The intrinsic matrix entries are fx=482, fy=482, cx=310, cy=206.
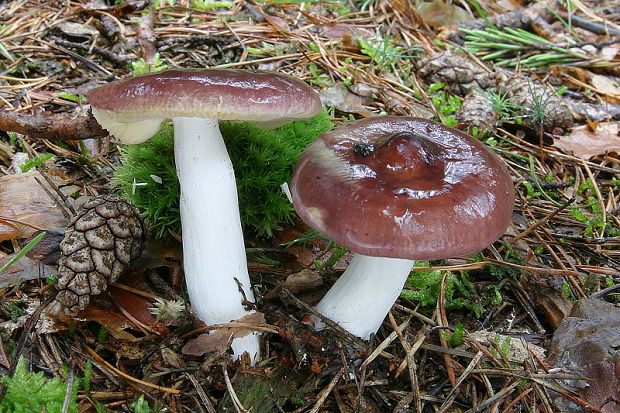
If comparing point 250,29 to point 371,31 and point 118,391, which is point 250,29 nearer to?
point 371,31

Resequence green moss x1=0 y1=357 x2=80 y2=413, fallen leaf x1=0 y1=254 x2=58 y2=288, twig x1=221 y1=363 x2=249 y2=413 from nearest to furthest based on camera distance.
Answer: green moss x1=0 y1=357 x2=80 y2=413
twig x1=221 y1=363 x2=249 y2=413
fallen leaf x1=0 y1=254 x2=58 y2=288

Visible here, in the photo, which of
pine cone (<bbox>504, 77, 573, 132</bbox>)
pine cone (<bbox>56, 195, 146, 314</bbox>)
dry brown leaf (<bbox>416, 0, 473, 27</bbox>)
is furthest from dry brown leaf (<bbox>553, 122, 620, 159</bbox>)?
pine cone (<bbox>56, 195, 146, 314</bbox>)

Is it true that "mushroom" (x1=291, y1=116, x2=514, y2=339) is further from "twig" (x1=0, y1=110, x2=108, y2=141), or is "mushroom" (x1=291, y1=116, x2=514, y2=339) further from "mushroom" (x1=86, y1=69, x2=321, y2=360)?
"twig" (x1=0, y1=110, x2=108, y2=141)

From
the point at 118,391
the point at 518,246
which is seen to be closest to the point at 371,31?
the point at 518,246

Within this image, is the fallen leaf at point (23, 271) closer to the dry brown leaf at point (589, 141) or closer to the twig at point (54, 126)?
the twig at point (54, 126)

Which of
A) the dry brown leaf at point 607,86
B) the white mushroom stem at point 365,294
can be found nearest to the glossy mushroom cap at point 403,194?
the white mushroom stem at point 365,294

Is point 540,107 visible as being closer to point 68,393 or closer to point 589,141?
point 589,141
